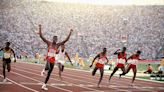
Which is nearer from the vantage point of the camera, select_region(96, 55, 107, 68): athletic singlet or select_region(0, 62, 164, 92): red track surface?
select_region(0, 62, 164, 92): red track surface

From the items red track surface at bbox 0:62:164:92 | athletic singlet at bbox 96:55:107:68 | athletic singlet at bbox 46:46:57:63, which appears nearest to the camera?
athletic singlet at bbox 46:46:57:63

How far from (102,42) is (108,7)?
9.47 meters

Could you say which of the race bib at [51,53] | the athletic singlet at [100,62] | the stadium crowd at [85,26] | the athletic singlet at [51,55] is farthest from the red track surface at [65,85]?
the stadium crowd at [85,26]

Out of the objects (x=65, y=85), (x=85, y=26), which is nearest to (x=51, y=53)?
(x=65, y=85)

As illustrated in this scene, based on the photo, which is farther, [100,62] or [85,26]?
[85,26]

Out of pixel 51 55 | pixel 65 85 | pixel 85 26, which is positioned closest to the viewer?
pixel 51 55

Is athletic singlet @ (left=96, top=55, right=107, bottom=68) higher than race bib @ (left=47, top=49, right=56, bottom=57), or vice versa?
race bib @ (left=47, top=49, right=56, bottom=57)

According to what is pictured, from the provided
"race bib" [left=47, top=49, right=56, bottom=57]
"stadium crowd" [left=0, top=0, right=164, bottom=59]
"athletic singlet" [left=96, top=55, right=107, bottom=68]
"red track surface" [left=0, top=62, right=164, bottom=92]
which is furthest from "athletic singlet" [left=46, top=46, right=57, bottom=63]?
"stadium crowd" [left=0, top=0, right=164, bottom=59]

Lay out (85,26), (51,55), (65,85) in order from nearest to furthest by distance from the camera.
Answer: (51,55)
(65,85)
(85,26)

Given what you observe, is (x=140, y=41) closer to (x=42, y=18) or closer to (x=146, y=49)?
(x=146, y=49)

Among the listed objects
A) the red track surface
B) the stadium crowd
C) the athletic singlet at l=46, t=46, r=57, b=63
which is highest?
the stadium crowd

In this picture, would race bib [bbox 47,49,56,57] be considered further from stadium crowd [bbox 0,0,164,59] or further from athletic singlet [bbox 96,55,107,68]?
stadium crowd [bbox 0,0,164,59]

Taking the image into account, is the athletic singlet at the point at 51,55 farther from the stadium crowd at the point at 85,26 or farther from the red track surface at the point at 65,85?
the stadium crowd at the point at 85,26

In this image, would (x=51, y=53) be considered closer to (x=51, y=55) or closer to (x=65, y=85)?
(x=51, y=55)
